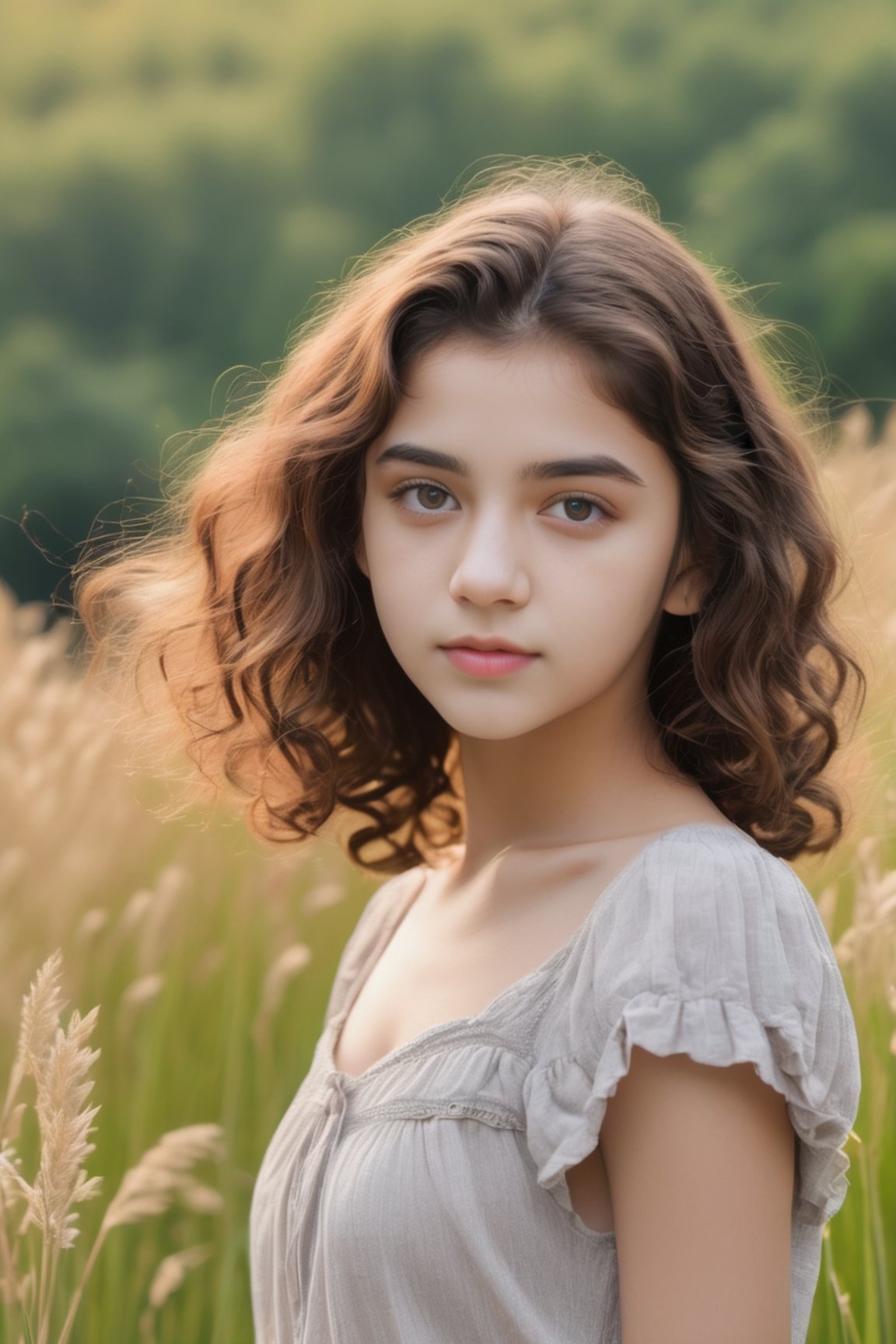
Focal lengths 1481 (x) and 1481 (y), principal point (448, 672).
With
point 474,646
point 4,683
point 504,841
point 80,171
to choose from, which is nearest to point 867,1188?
point 504,841

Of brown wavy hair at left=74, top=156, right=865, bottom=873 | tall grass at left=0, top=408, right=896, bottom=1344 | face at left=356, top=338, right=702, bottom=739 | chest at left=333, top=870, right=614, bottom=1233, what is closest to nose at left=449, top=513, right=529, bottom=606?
face at left=356, top=338, right=702, bottom=739

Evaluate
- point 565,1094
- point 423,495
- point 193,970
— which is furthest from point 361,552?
point 193,970

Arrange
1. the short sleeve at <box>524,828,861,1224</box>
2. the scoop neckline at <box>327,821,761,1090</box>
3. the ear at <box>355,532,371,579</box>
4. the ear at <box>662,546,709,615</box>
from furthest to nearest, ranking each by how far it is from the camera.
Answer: the ear at <box>355,532,371,579</box> < the ear at <box>662,546,709,615</box> < the scoop neckline at <box>327,821,761,1090</box> < the short sleeve at <box>524,828,861,1224</box>

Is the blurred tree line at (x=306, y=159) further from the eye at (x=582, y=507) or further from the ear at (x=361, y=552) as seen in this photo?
the eye at (x=582, y=507)

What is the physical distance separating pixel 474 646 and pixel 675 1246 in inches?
16.7

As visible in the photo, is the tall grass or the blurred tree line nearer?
the tall grass

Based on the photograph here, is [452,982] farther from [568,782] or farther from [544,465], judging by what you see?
[544,465]

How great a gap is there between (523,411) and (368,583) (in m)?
0.39

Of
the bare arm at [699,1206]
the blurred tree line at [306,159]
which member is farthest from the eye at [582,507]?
the blurred tree line at [306,159]

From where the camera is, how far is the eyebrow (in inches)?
41.4

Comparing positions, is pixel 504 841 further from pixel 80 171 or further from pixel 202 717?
pixel 80 171

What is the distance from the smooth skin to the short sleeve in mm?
24

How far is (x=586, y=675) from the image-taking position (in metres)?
1.09

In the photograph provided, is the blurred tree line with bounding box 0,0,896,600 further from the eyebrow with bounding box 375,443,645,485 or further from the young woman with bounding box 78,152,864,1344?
the eyebrow with bounding box 375,443,645,485
